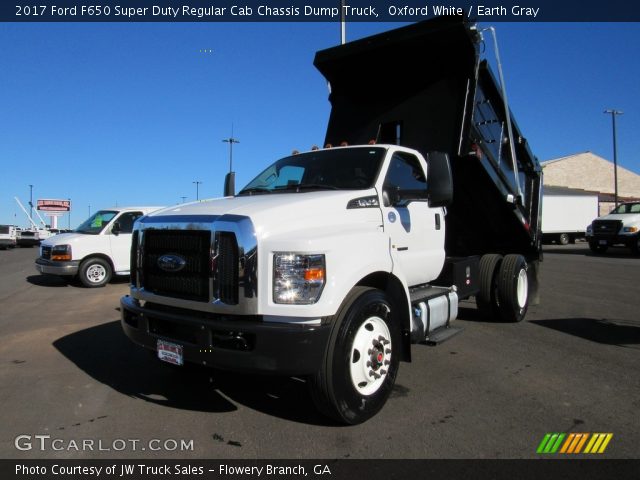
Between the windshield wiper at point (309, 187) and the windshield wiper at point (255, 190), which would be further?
the windshield wiper at point (255, 190)

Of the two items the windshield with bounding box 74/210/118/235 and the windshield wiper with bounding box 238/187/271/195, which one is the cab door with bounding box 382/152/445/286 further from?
the windshield with bounding box 74/210/118/235

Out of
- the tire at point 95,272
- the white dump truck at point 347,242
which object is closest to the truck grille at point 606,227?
the white dump truck at point 347,242

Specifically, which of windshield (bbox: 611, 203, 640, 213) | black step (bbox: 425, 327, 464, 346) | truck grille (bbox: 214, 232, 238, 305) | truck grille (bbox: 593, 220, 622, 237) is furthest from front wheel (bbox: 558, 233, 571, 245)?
truck grille (bbox: 214, 232, 238, 305)

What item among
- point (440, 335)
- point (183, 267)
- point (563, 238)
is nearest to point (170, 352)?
point (183, 267)

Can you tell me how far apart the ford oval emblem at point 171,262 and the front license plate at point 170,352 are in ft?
1.78

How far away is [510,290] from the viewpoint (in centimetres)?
695

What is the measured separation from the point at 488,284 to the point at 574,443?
3.80 m

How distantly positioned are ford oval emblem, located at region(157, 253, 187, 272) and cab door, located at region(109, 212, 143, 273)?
8.86 meters

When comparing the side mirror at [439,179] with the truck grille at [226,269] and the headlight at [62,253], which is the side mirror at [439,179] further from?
the headlight at [62,253]

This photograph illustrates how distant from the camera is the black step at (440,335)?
4.66 metres

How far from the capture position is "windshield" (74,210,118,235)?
38.9ft

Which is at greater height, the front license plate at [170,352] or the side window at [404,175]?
the side window at [404,175]

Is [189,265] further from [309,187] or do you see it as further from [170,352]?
[309,187]

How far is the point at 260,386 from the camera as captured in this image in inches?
175
